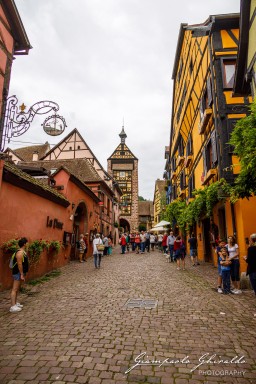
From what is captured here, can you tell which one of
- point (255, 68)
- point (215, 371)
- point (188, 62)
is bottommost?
point (215, 371)

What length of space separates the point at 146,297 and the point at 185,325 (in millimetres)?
2076

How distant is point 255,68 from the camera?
8.05 metres

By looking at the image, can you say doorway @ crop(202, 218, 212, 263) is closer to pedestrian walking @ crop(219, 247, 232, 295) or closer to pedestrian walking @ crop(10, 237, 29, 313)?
pedestrian walking @ crop(219, 247, 232, 295)

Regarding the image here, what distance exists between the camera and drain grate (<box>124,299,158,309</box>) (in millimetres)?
5883

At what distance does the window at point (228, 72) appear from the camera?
36.2ft

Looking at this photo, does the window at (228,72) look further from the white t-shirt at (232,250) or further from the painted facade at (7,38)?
the painted facade at (7,38)

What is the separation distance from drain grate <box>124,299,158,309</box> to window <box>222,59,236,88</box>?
910cm

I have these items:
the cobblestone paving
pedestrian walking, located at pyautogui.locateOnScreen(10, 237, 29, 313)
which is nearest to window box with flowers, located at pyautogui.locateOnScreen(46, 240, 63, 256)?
the cobblestone paving

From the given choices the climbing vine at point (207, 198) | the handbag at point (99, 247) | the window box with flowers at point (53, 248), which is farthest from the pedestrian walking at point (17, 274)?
the handbag at point (99, 247)

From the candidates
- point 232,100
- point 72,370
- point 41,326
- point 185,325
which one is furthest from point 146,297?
point 232,100

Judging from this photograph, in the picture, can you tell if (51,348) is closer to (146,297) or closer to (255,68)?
(146,297)

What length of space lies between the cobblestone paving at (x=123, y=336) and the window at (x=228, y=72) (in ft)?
27.1

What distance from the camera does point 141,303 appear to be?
614 cm

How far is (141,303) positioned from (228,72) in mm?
9947
